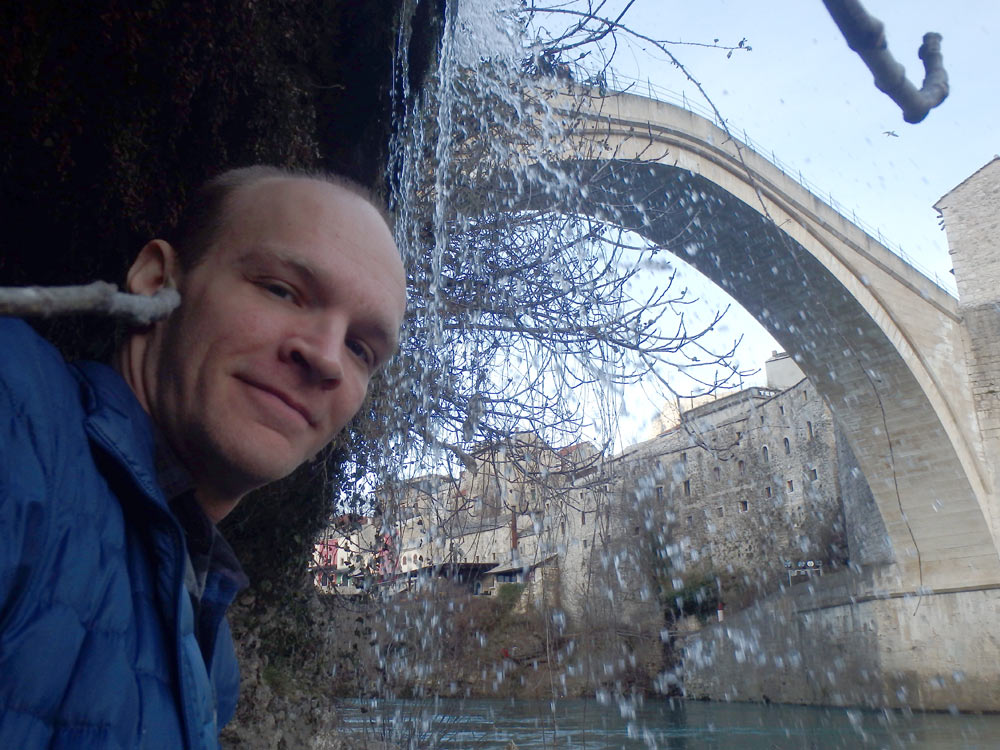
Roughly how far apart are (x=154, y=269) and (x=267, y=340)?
0.17m

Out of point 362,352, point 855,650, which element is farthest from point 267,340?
point 855,650

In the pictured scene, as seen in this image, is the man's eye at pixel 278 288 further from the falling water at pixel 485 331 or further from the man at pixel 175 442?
the falling water at pixel 485 331

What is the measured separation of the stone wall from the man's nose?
623 inches

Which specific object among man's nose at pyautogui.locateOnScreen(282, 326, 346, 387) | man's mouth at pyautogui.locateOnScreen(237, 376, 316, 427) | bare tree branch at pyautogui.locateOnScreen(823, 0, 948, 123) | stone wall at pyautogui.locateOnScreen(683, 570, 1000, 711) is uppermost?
stone wall at pyautogui.locateOnScreen(683, 570, 1000, 711)

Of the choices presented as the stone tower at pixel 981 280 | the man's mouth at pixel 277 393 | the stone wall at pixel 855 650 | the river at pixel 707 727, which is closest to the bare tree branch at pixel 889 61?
the man's mouth at pixel 277 393

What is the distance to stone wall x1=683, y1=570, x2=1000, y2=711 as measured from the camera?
1385 cm

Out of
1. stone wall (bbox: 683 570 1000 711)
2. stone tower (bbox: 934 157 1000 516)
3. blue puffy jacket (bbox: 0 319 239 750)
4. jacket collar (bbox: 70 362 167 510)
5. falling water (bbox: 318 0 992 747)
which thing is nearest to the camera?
blue puffy jacket (bbox: 0 319 239 750)

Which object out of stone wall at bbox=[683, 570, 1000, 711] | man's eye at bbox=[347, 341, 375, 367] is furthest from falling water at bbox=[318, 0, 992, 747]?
stone wall at bbox=[683, 570, 1000, 711]

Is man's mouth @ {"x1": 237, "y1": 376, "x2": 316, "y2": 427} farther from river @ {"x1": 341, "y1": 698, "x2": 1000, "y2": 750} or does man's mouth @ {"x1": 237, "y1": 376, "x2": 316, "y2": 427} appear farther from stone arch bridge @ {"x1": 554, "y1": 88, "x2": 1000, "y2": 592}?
stone arch bridge @ {"x1": 554, "y1": 88, "x2": 1000, "y2": 592}

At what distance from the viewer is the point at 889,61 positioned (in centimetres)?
80

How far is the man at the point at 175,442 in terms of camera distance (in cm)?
54

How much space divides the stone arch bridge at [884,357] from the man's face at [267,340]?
34.0 feet

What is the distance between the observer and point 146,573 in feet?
2.19

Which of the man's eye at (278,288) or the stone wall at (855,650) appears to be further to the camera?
the stone wall at (855,650)
